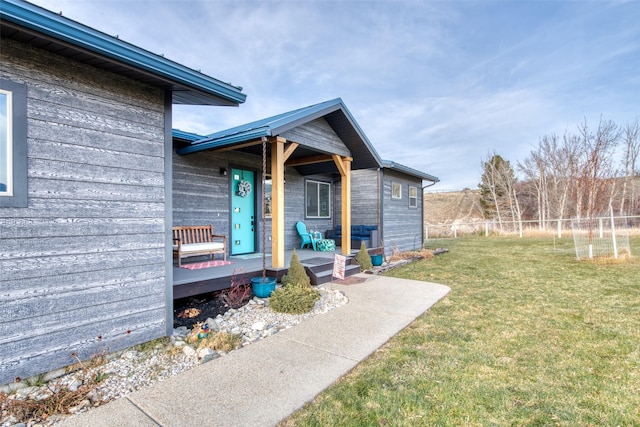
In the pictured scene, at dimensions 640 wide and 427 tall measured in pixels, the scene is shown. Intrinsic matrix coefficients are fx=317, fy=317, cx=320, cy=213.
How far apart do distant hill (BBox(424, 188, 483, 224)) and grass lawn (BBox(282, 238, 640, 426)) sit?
26.3 meters

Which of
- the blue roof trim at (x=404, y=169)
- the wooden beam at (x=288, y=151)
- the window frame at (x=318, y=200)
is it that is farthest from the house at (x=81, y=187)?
the blue roof trim at (x=404, y=169)

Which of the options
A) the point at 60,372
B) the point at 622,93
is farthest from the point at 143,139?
the point at 622,93

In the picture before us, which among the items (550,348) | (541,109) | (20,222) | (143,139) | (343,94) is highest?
(343,94)

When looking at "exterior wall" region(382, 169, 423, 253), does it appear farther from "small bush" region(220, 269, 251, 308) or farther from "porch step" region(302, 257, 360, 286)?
"small bush" region(220, 269, 251, 308)

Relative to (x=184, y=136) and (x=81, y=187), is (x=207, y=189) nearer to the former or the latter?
(x=184, y=136)

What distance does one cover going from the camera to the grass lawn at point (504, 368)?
83.4 inches

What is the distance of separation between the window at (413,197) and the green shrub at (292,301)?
26.2 ft

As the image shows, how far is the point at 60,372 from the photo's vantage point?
272 cm

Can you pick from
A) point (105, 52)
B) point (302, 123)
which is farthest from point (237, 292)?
point (105, 52)

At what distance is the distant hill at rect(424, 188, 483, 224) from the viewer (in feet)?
101

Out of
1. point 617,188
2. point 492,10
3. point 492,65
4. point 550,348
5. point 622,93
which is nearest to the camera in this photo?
point 550,348

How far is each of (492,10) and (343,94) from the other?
7.66 m

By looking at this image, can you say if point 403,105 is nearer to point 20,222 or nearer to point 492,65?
point 492,65

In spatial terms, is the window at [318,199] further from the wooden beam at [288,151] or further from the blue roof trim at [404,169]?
the wooden beam at [288,151]
